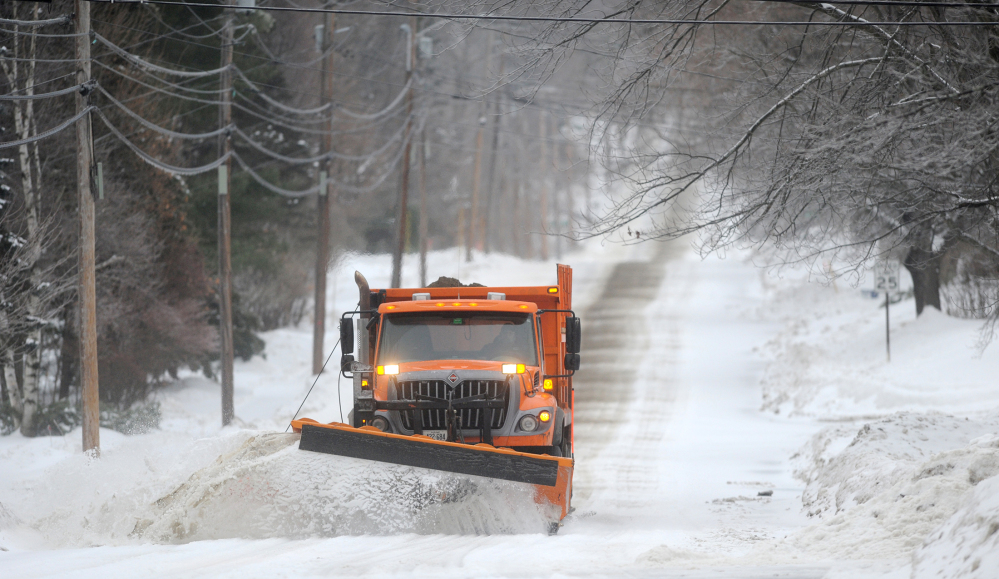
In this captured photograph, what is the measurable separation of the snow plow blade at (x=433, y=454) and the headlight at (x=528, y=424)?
86 cm

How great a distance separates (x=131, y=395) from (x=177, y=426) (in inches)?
122

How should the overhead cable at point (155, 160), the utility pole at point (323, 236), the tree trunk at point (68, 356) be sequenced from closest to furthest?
1. the overhead cable at point (155, 160)
2. the tree trunk at point (68, 356)
3. the utility pole at point (323, 236)

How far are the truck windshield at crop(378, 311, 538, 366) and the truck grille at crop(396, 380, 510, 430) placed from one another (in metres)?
0.63

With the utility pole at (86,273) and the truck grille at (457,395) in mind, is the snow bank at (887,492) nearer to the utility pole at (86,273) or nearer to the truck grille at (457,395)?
the truck grille at (457,395)

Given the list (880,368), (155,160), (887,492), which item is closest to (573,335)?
(887,492)

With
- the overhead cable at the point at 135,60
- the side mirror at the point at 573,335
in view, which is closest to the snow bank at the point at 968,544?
the side mirror at the point at 573,335

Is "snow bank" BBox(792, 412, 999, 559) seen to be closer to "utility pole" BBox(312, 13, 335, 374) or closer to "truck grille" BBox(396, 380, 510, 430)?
"truck grille" BBox(396, 380, 510, 430)

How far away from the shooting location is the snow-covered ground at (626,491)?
22.9 ft

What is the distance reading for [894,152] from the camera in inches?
384

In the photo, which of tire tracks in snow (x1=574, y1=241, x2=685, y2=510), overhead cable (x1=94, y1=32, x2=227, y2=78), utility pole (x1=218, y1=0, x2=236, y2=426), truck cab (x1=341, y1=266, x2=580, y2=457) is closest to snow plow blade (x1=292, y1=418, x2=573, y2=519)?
truck cab (x1=341, y1=266, x2=580, y2=457)

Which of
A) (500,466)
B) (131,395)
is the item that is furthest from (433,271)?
(500,466)

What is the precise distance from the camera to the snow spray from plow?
26.6 ft

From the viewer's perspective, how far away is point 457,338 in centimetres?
1020

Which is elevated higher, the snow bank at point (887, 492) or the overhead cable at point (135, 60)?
the overhead cable at point (135, 60)
